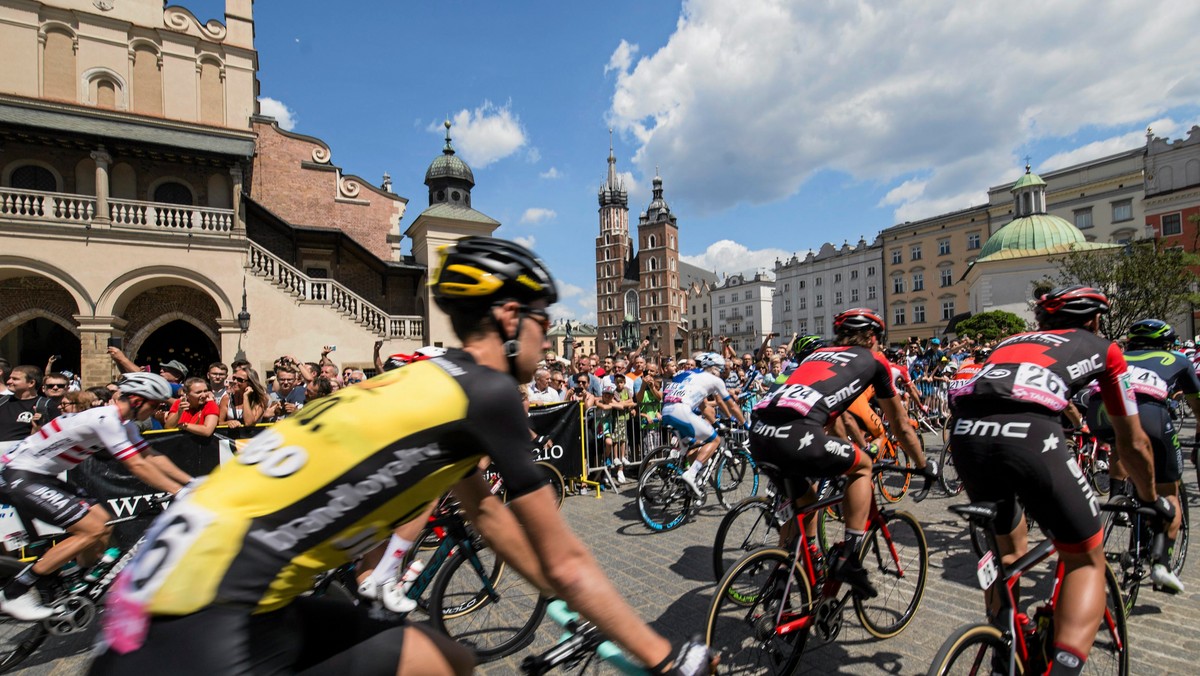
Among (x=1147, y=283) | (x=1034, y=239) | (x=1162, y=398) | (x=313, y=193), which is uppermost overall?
(x=313, y=193)

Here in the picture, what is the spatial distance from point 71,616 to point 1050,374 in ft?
21.7

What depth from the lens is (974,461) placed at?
9.64 ft

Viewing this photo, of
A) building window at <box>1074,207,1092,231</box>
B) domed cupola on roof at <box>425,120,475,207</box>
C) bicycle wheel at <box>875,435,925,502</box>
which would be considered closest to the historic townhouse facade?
building window at <box>1074,207,1092,231</box>

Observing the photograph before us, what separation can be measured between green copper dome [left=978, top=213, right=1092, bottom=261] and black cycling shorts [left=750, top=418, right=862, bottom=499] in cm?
4959

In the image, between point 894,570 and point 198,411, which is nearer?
point 894,570

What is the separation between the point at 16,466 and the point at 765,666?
Answer: 18.1 feet

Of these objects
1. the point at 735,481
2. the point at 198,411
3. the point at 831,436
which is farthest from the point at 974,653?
the point at 198,411

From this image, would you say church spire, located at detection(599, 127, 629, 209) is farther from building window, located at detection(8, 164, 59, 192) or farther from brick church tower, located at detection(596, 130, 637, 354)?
building window, located at detection(8, 164, 59, 192)

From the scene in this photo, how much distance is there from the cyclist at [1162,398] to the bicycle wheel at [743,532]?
2.59m

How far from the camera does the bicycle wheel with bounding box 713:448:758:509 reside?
748 centimetres

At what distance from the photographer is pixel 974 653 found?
7.82 feet

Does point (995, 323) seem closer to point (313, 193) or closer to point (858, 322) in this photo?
point (858, 322)

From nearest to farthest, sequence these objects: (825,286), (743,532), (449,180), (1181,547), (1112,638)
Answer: (1112,638) < (743,532) < (1181,547) < (449,180) < (825,286)

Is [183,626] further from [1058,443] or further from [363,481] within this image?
[1058,443]
